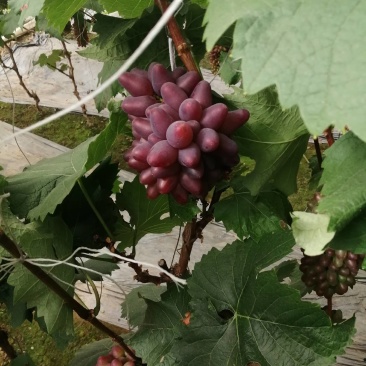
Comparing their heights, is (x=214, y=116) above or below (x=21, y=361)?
above

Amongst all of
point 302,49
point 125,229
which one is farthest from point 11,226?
point 302,49

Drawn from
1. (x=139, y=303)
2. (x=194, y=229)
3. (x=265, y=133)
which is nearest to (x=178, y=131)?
(x=265, y=133)

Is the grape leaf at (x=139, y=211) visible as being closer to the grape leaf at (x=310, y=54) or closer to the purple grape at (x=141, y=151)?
the purple grape at (x=141, y=151)

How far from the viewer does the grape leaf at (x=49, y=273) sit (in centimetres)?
55

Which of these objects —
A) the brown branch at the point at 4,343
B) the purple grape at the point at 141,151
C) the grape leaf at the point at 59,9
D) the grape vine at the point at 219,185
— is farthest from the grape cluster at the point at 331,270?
the brown branch at the point at 4,343

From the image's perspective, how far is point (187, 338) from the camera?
0.55 metres

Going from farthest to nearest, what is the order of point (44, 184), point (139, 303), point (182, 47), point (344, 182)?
1. point (139, 303)
2. point (44, 184)
3. point (182, 47)
4. point (344, 182)

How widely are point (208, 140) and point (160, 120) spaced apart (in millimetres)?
40

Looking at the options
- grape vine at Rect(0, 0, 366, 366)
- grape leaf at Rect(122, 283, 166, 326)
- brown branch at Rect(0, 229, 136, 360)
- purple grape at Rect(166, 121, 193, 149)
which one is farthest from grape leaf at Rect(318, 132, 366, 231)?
grape leaf at Rect(122, 283, 166, 326)

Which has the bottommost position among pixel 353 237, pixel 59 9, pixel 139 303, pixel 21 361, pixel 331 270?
pixel 21 361

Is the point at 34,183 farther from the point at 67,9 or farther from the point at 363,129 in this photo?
the point at 363,129

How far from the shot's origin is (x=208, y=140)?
0.41 metres

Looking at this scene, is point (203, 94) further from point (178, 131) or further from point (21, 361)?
point (21, 361)

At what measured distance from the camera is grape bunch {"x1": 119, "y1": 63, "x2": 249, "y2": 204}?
0.41 m
